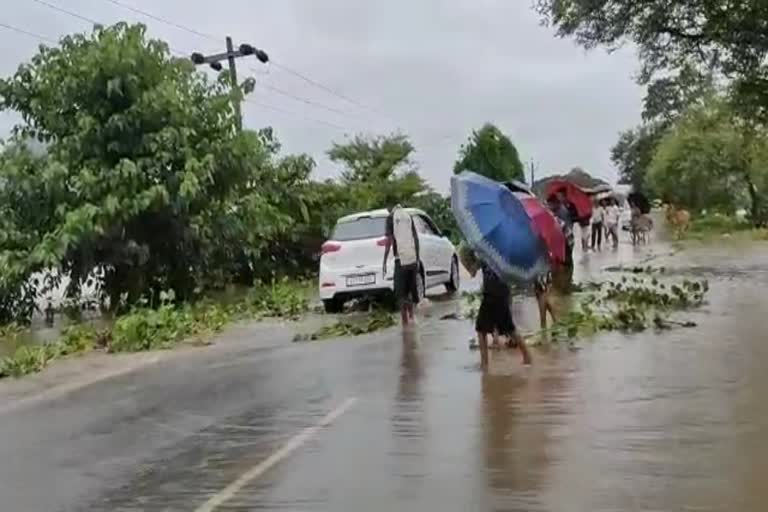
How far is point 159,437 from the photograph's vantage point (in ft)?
31.4

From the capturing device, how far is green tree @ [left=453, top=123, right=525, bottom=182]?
2203 inches

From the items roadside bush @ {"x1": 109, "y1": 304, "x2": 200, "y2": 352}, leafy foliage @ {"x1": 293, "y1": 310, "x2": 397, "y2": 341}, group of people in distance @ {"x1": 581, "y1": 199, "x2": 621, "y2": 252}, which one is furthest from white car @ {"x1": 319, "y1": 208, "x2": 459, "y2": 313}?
group of people in distance @ {"x1": 581, "y1": 199, "x2": 621, "y2": 252}

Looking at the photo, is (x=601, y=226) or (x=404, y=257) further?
(x=601, y=226)

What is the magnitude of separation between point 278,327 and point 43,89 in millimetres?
6314

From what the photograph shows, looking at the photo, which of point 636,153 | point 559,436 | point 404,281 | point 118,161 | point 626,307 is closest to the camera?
point 559,436

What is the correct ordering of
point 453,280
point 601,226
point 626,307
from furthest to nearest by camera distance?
point 601,226, point 453,280, point 626,307

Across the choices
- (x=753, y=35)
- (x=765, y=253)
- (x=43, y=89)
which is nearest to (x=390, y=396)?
(x=43, y=89)

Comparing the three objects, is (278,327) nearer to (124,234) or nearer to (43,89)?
(124,234)

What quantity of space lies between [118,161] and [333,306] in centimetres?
444

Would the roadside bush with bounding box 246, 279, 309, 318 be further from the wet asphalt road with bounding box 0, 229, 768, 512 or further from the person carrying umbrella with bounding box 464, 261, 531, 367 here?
the person carrying umbrella with bounding box 464, 261, 531, 367

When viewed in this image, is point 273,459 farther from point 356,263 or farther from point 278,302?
point 278,302

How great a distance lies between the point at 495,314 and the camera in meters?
12.1

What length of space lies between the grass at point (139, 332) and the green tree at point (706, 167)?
1377 inches

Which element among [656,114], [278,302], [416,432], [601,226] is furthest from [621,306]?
[656,114]
